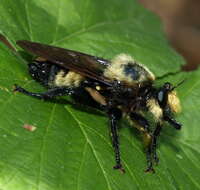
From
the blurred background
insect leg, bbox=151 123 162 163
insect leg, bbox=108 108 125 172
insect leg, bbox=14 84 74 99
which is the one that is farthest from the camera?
the blurred background

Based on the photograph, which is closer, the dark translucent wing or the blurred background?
the dark translucent wing

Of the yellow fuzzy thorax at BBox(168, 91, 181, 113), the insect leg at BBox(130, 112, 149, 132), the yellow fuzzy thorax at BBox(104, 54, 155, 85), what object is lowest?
the insect leg at BBox(130, 112, 149, 132)

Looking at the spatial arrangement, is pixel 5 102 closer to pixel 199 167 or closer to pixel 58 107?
pixel 58 107

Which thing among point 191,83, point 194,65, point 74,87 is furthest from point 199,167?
point 194,65

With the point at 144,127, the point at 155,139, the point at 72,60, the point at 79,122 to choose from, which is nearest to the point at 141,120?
the point at 144,127

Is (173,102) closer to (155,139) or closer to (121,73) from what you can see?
(155,139)

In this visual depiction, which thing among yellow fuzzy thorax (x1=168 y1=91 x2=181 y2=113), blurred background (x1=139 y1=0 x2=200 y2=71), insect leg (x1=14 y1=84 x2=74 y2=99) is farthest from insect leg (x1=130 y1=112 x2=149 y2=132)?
blurred background (x1=139 y1=0 x2=200 y2=71)

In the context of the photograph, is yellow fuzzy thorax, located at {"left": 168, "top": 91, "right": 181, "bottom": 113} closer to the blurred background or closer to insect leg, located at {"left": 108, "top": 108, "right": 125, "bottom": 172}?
insect leg, located at {"left": 108, "top": 108, "right": 125, "bottom": 172}
